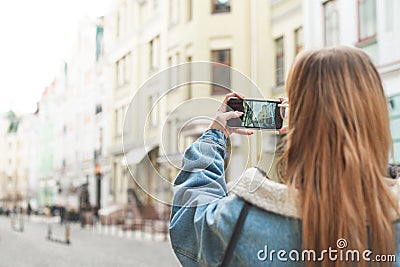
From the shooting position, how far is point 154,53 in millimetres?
2152

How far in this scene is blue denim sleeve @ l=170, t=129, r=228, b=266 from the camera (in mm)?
400

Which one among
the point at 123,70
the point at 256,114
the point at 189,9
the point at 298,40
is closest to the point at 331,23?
the point at 298,40

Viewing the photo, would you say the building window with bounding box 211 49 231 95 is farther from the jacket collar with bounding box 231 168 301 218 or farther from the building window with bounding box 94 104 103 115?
the building window with bounding box 94 104 103 115

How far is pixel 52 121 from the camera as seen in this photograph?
2330 mm

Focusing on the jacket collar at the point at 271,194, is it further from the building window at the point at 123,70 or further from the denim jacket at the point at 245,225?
the building window at the point at 123,70

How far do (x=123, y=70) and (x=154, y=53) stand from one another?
0.15 meters

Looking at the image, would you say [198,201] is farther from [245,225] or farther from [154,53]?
[154,53]

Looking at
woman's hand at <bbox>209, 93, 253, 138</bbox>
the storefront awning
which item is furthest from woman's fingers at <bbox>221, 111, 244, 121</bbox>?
the storefront awning

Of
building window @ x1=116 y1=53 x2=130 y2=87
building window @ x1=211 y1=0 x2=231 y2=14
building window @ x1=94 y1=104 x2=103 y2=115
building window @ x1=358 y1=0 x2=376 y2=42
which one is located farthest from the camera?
building window @ x1=94 y1=104 x2=103 y2=115

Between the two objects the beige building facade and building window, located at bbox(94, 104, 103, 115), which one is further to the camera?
building window, located at bbox(94, 104, 103, 115)

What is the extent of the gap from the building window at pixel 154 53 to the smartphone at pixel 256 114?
1.60 metres

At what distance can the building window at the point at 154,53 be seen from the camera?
6.76 ft

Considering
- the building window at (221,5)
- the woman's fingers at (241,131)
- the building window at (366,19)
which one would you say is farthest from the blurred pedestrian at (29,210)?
the woman's fingers at (241,131)

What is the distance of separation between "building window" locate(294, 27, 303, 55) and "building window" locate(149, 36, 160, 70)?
41 centimetres
